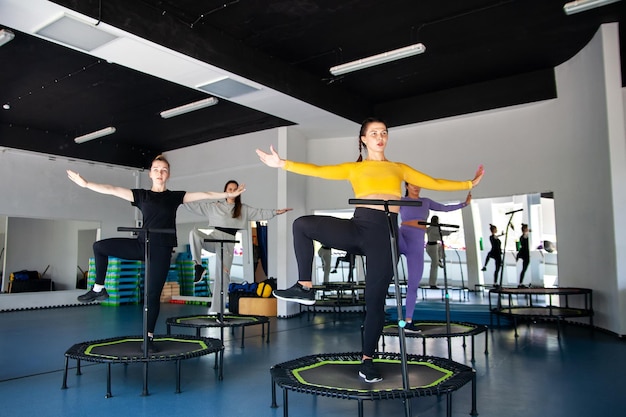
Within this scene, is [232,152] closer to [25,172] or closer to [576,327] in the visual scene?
[25,172]

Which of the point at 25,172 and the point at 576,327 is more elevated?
the point at 25,172

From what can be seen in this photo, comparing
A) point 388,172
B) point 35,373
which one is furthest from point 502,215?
point 35,373

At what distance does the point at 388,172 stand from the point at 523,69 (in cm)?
527

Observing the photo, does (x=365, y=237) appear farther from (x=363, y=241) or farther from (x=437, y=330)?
(x=437, y=330)

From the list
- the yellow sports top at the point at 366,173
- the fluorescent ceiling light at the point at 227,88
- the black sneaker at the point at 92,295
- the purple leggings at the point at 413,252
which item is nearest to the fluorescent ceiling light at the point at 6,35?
the fluorescent ceiling light at the point at 227,88

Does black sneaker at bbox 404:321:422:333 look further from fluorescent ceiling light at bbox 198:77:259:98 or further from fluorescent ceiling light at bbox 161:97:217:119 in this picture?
fluorescent ceiling light at bbox 161:97:217:119

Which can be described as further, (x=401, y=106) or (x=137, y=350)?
(x=401, y=106)

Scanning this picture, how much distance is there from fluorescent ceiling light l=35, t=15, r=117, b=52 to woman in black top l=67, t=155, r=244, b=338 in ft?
5.48

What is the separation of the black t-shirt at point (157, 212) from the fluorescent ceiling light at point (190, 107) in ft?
13.1

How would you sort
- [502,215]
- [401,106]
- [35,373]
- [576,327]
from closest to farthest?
[35,373] < [576,327] < [502,215] < [401,106]

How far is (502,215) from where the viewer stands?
25.6ft

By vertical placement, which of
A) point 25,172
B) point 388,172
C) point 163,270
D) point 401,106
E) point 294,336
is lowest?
point 294,336

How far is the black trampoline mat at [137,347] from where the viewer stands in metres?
3.69

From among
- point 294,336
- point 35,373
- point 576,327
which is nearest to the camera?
point 35,373
